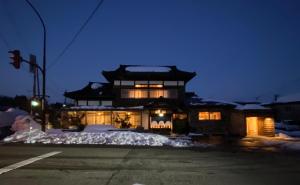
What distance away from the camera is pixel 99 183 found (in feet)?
24.6

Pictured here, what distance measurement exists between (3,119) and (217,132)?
75.8 ft

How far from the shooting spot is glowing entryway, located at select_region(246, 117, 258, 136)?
107ft

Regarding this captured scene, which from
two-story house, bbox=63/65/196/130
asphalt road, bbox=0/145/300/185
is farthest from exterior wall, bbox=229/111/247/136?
asphalt road, bbox=0/145/300/185

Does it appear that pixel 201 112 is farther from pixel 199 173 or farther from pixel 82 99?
pixel 199 173

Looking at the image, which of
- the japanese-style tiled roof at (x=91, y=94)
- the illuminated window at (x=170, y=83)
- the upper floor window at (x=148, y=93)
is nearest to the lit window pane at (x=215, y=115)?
the upper floor window at (x=148, y=93)

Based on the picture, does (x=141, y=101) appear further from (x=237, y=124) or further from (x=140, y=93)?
(x=237, y=124)

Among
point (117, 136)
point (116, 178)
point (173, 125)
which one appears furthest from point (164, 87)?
point (116, 178)

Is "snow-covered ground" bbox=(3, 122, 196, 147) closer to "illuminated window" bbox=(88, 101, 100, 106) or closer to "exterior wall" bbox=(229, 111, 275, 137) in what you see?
"exterior wall" bbox=(229, 111, 275, 137)

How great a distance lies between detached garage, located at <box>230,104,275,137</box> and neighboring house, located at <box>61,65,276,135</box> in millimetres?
1501

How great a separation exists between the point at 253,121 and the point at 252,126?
550 millimetres

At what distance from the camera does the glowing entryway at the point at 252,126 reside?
32.5 m

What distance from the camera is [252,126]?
33.0 metres

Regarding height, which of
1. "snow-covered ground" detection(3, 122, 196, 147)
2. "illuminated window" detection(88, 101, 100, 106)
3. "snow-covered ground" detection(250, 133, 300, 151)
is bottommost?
"snow-covered ground" detection(250, 133, 300, 151)

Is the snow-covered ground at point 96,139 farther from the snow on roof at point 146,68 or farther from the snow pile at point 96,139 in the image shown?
the snow on roof at point 146,68
